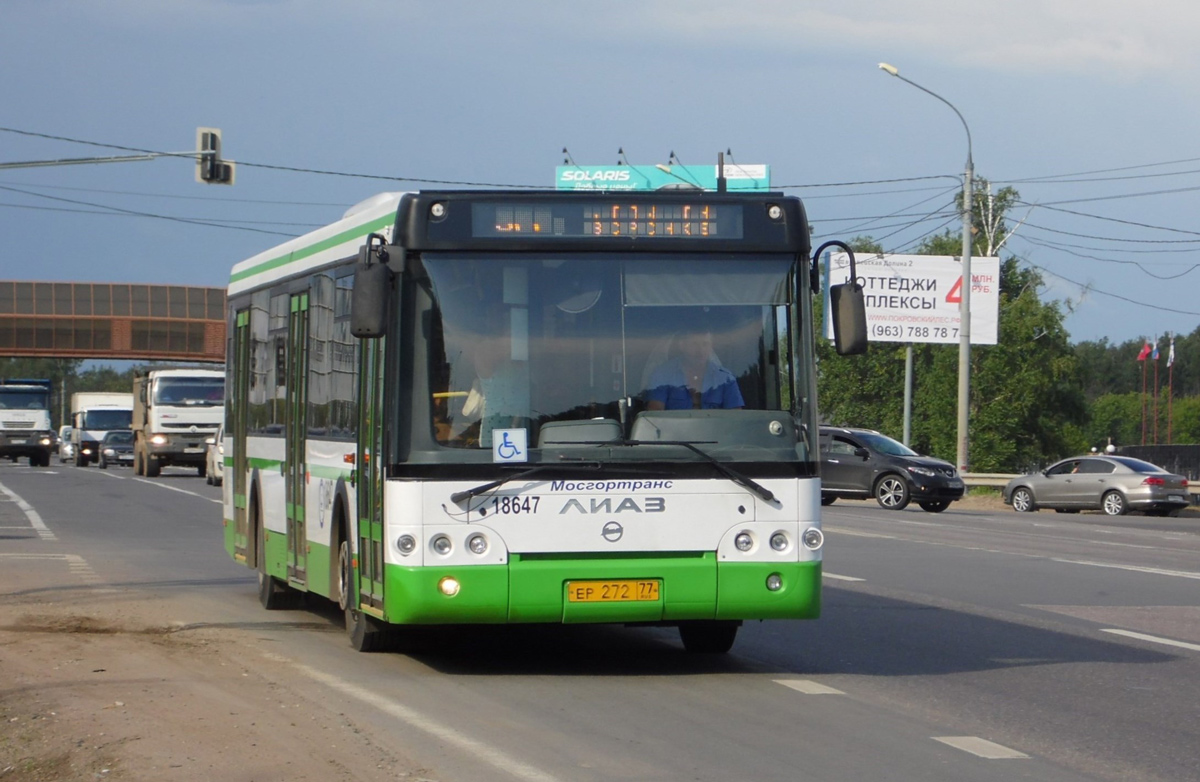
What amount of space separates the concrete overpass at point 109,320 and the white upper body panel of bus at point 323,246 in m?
77.0

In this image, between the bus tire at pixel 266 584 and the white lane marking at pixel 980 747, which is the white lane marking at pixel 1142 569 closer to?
the bus tire at pixel 266 584

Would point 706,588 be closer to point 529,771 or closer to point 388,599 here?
point 388,599

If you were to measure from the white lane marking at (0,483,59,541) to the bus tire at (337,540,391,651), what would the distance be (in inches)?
480

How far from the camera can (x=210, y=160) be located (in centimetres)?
3028

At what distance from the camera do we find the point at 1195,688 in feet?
32.3

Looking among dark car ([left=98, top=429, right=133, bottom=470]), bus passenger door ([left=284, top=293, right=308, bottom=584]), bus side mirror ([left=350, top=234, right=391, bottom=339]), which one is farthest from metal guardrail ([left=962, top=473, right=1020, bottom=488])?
bus side mirror ([left=350, top=234, right=391, bottom=339])

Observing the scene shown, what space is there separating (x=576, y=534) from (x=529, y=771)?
2525 millimetres

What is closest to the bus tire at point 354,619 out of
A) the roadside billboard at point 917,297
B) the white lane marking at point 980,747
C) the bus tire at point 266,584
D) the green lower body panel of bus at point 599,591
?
the green lower body panel of bus at point 599,591

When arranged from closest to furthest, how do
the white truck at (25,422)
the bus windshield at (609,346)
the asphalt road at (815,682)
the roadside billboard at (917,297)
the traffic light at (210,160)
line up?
the asphalt road at (815,682), the bus windshield at (609,346), the traffic light at (210,160), the roadside billboard at (917,297), the white truck at (25,422)

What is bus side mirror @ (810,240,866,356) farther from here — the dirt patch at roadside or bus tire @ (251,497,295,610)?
bus tire @ (251,497,295,610)

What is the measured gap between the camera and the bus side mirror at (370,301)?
9258 mm

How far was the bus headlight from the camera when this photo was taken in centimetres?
938

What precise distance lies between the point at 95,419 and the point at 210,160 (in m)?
39.7

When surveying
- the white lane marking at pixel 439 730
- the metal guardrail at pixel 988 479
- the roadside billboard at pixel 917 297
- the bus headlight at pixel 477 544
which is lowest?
the metal guardrail at pixel 988 479
